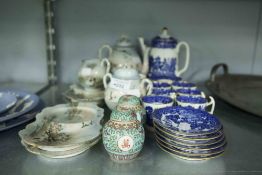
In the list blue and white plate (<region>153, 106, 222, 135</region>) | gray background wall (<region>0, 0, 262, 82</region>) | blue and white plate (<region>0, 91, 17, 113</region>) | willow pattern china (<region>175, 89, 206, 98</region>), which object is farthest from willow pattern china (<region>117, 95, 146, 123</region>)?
gray background wall (<region>0, 0, 262, 82</region>)

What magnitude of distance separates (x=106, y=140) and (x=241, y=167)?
0.26 metres

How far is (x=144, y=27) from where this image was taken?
1008 mm

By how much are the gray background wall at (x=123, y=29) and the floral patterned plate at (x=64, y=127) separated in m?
0.40

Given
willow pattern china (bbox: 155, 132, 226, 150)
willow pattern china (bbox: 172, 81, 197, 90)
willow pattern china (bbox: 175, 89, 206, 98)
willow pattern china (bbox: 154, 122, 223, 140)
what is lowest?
willow pattern china (bbox: 155, 132, 226, 150)

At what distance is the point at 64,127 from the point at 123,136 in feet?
0.55

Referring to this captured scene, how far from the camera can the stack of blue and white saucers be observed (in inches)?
19.9

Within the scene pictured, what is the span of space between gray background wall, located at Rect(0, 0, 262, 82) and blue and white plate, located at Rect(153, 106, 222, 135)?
0.47 metres

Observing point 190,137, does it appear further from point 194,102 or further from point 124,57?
point 124,57

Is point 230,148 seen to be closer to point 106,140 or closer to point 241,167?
point 241,167

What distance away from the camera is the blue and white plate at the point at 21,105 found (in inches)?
24.6

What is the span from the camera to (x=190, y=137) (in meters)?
0.50


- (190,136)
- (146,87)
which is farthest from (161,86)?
(190,136)

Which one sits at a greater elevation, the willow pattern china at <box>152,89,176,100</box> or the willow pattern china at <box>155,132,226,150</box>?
the willow pattern china at <box>152,89,176,100</box>

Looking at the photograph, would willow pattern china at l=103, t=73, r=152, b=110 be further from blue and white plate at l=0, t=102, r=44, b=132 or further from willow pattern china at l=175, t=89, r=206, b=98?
blue and white plate at l=0, t=102, r=44, b=132
